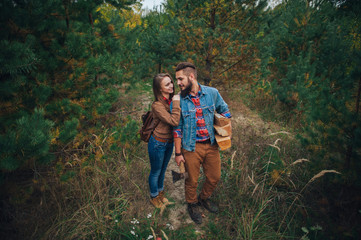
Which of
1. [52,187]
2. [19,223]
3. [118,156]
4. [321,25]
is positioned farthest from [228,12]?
[19,223]

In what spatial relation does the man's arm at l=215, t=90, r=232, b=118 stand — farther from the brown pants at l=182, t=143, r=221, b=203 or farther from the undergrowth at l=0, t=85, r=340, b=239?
the undergrowth at l=0, t=85, r=340, b=239

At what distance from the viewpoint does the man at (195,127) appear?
198 centimetres

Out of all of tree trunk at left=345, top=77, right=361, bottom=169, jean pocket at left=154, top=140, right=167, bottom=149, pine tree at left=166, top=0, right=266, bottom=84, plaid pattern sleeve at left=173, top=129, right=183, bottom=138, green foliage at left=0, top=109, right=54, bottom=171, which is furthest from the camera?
pine tree at left=166, top=0, right=266, bottom=84

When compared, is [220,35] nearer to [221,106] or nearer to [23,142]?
[221,106]

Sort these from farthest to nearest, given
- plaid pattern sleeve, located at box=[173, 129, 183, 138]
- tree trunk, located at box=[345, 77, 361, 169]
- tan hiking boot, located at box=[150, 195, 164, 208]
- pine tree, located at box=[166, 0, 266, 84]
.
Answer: pine tree, located at box=[166, 0, 266, 84] < tan hiking boot, located at box=[150, 195, 164, 208] < plaid pattern sleeve, located at box=[173, 129, 183, 138] < tree trunk, located at box=[345, 77, 361, 169]

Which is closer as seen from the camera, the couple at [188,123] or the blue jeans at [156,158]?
the couple at [188,123]

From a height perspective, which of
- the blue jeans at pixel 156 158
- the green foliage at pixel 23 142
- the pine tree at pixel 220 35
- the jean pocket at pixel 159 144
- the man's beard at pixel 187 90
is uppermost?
the pine tree at pixel 220 35

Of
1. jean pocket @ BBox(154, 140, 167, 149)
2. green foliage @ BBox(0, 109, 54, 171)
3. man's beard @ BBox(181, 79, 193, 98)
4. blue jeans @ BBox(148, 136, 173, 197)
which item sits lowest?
blue jeans @ BBox(148, 136, 173, 197)

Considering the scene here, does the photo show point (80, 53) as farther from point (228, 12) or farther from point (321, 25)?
point (321, 25)

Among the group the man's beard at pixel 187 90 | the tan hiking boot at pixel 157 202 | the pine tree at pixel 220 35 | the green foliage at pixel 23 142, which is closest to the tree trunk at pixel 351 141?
the man's beard at pixel 187 90

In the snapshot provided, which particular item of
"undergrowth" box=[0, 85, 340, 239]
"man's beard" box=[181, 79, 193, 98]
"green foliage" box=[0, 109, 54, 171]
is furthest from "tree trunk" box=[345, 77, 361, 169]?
"green foliage" box=[0, 109, 54, 171]

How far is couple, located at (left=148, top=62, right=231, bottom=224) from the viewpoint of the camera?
6.42ft

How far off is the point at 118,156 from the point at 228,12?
14.8 feet

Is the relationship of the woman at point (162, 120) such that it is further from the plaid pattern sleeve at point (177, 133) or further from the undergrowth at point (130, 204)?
the undergrowth at point (130, 204)
